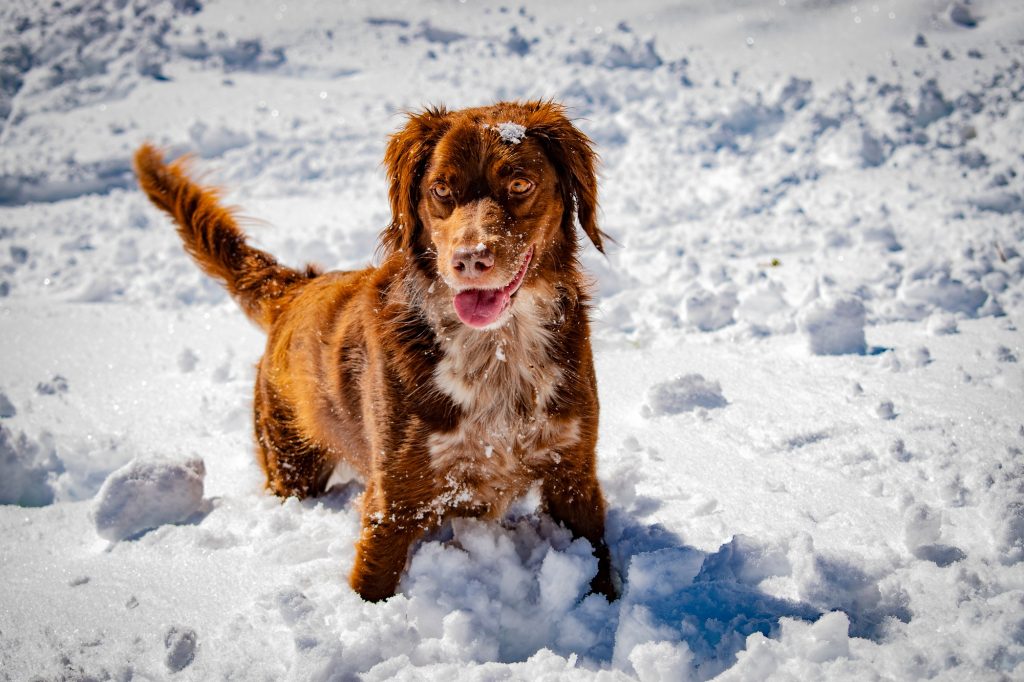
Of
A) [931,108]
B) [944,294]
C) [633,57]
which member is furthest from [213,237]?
[633,57]

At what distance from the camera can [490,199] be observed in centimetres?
205

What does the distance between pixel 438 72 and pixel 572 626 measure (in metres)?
8.77

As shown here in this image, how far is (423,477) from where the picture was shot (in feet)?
7.00

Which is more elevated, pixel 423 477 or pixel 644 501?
pixel 423 477

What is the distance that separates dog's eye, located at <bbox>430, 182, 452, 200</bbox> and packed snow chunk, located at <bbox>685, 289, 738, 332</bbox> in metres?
2.22

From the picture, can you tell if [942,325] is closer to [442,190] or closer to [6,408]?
[442,190]

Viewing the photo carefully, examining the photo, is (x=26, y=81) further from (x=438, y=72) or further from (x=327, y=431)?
(x=327, y=431)

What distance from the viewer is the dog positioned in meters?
2.09

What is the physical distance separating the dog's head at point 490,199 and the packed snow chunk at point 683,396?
1054 millimetres

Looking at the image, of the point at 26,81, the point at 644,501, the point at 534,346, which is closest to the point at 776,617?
the point at 644,501

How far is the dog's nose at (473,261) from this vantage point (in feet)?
6.07

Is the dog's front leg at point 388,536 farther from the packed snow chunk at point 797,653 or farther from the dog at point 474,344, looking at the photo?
the packed snow chunk at point 797,653

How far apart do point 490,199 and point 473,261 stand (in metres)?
0.28

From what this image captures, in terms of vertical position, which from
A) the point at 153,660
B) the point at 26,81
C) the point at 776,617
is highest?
the point at 776,617
